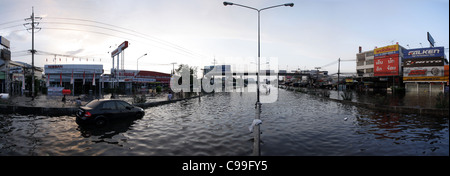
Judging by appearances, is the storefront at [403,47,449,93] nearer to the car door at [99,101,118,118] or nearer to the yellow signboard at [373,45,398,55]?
the yellow signboard at [373,45,398,55]

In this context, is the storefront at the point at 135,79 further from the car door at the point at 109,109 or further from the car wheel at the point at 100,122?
the car wheel at the point at 100,122

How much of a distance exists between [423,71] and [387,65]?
25.8 ft

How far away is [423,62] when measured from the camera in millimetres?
38156

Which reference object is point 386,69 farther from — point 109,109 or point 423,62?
point 109,109

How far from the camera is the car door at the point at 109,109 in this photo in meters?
10.6

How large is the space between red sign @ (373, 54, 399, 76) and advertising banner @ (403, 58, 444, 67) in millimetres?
3746

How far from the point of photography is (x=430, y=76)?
3738 centimetres

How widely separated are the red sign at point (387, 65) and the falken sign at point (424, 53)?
4249mm
